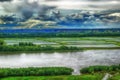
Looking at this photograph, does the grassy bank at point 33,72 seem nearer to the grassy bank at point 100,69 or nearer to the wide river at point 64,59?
the grassy bank at point 100,69

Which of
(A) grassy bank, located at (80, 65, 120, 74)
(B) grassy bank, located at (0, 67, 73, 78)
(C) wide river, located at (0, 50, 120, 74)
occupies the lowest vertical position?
(C) wide river, located at (0, 50, 120, 74)

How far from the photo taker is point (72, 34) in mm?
23562

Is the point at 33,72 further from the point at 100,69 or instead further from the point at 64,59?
the point at 64,59

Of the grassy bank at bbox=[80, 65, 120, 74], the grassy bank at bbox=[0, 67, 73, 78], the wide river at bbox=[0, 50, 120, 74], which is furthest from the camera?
the wide river at bbox=[0, 50, 120, 74]

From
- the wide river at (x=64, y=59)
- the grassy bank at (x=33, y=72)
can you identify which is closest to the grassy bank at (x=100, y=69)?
the wide river at (x=64, y=59)

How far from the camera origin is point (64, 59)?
15773 millimetres

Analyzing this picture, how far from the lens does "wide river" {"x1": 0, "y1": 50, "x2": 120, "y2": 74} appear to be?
1472 cm

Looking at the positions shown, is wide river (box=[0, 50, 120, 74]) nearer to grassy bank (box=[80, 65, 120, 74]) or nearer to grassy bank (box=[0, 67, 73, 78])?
grassy bank (box=[80, 65, 120, 74])

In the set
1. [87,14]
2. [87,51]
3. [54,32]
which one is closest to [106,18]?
[87,14]

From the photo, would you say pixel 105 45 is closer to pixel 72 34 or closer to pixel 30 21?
pixel 72 34

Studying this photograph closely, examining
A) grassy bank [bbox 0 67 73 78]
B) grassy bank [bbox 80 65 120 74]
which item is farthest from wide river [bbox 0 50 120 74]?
grassy bank [bbox 0 67 73 78]

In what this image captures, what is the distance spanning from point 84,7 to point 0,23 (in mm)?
5155

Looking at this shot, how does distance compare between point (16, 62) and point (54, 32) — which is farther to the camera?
point (54, 32)

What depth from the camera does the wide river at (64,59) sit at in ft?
48.3
